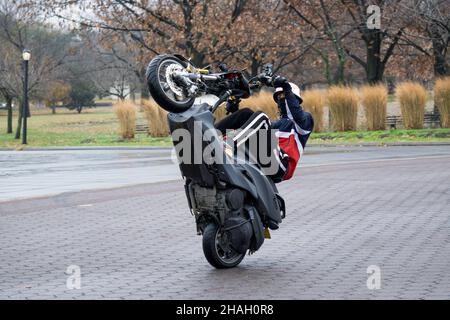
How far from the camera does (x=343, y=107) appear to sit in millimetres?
33469

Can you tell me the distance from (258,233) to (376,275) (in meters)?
1.07

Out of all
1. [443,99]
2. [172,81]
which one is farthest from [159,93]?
[443,99]

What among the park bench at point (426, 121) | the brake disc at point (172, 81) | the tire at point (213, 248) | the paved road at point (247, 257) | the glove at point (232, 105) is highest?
the brake disc at point (172, 81)

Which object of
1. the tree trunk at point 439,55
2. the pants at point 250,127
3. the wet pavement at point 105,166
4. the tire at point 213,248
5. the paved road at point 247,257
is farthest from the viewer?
the tree trunk at point 439,55

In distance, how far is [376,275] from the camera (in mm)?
7668

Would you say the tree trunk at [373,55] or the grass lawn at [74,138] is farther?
the tree trunk at [373,55]

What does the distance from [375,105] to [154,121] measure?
9.01m

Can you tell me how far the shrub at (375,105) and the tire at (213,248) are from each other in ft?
81.2

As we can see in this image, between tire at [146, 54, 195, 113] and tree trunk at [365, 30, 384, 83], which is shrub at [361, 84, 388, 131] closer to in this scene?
tree trunk at [365, 30, 384, 83]

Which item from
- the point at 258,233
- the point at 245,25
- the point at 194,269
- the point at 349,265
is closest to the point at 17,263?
the point at 194,269

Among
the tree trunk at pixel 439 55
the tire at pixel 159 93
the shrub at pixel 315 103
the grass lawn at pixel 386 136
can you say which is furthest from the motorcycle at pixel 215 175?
the tree trunk at pixel 439 55

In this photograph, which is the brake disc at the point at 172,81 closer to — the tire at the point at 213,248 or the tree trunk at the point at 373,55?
the tire at the point at 213,248

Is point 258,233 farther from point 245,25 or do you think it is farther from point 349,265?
point 245,25

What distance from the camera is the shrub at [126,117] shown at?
37.6 m
